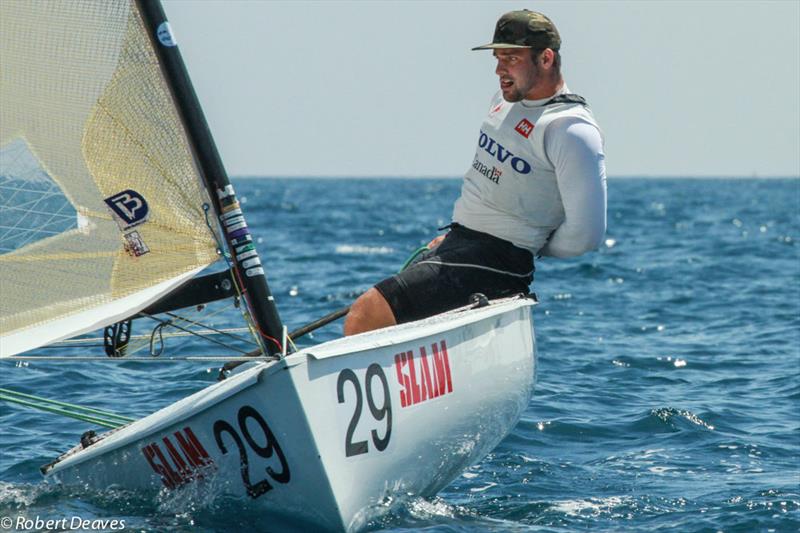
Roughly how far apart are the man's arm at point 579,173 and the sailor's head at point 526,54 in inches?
7.8

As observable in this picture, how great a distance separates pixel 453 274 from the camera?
4754mm

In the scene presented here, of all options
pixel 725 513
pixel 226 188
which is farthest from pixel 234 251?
pixel 725 513

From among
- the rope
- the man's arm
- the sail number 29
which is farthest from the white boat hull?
the man's arm

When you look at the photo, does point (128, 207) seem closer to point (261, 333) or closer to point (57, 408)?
point (261, 333)

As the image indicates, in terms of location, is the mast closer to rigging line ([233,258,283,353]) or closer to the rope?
rigging line ([233,258,283,353])

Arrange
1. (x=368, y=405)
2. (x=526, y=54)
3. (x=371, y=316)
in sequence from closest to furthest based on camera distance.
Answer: (x=368, y=405) < (x=526, y=54) < (x=371, y=316)

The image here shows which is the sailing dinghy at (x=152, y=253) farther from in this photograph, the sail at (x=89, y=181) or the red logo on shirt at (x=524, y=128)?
the red logo on shirt at (x=524, y=128)

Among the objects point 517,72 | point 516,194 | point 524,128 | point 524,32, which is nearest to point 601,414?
point 516,194

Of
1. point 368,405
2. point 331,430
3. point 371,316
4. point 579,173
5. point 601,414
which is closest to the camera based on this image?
point 331,430

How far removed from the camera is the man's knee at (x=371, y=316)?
4.61 m

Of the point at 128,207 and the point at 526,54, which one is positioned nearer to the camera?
the point at 128,207

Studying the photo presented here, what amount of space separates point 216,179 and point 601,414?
137 inches

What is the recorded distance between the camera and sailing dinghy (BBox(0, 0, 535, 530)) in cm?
396

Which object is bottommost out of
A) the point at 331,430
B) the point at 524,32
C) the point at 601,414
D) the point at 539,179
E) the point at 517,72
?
the point at 601,414
